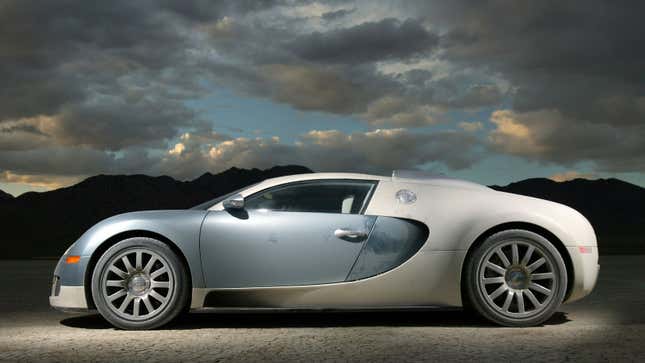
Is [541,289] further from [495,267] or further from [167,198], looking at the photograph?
[167,198]

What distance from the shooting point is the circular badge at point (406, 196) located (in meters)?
6.57

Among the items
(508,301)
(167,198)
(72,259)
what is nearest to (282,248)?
(72,259)

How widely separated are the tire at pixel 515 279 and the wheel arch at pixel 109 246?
245cm

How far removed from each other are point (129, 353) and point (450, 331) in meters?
2.58

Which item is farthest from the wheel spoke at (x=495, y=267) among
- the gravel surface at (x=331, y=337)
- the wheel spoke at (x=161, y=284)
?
the wheel spoke at (x=161, y=284)

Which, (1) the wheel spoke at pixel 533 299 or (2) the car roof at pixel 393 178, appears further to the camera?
(2) the car roof at pixel 393 178

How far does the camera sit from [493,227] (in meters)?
6.48

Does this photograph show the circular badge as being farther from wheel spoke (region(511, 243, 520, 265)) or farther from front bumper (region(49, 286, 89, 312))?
front bumper (region(49, 286, 89, 312))

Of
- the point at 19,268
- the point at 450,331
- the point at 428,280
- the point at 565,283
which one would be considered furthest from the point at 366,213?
the point at 19,268

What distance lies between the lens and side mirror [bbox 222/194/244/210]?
20.5ft

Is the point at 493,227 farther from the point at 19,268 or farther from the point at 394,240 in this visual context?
the point at 19,268

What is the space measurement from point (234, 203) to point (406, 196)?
1522 mm

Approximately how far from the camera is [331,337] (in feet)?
19.3

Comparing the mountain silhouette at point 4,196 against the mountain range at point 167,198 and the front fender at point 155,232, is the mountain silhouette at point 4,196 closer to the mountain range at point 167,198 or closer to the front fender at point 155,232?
the mountain range at point 167,198
